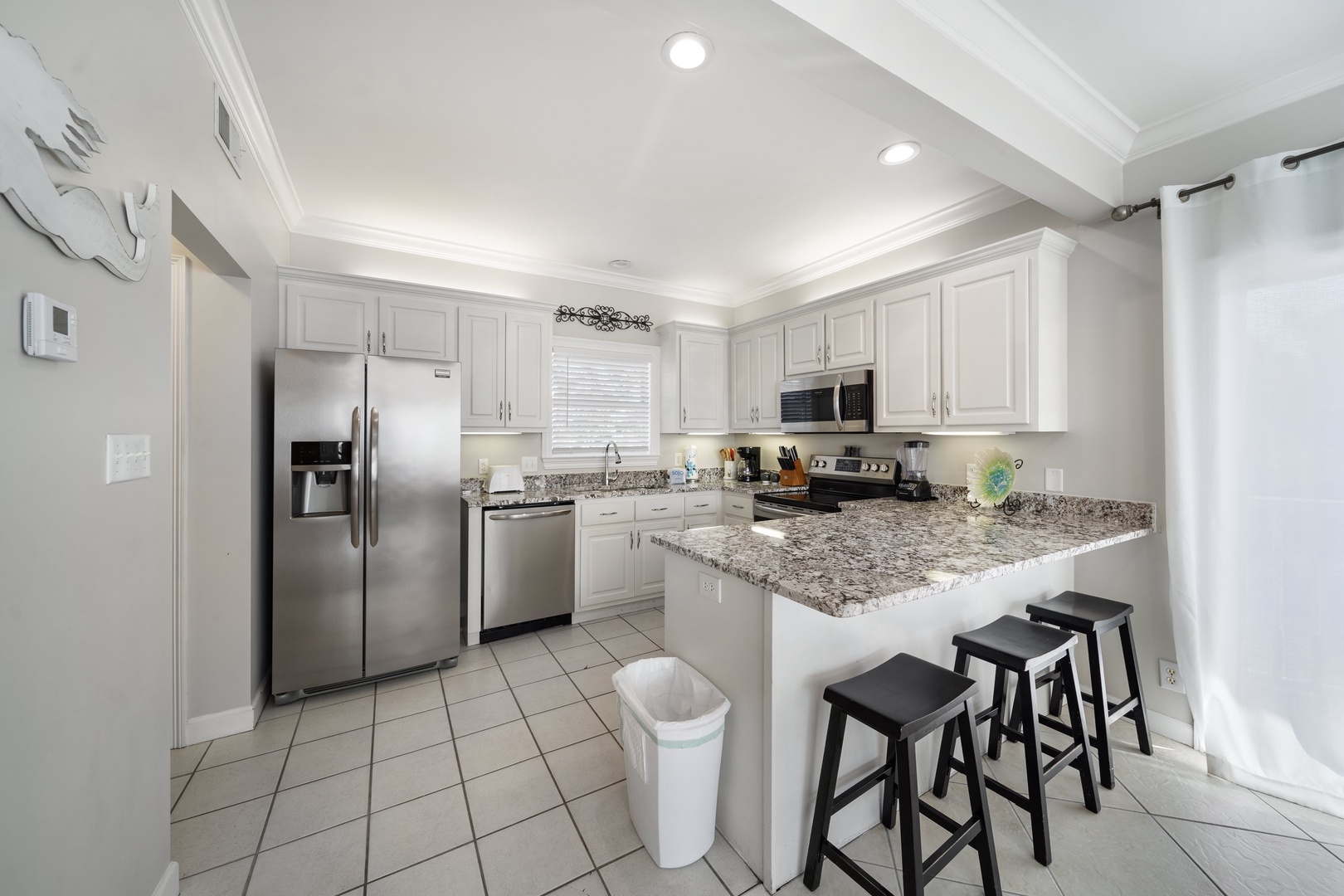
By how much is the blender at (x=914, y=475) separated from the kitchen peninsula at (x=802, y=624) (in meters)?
1.02

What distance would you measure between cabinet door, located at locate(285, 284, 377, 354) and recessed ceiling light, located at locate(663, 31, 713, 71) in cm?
229

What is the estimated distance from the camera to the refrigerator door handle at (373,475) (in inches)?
104

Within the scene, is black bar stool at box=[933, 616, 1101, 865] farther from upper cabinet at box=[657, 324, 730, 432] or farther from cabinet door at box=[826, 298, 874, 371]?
upper cabinet at box=[657, 324, 730, 432]

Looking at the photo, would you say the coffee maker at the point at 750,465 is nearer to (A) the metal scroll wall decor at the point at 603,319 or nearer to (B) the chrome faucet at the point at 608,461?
(B) the chrome faucet at the point at 608,461

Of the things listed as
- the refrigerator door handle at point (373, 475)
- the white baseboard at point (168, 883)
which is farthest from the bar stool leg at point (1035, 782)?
the refrigerator door handle at point (373, 475)

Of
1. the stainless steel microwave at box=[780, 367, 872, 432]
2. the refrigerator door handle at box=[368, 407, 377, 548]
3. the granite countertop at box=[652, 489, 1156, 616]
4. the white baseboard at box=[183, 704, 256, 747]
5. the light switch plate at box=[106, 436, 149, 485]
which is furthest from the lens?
the stainless steel microwave at box=[780, 367, 872, 432]

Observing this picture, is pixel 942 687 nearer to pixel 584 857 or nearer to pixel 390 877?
pixel 584 857

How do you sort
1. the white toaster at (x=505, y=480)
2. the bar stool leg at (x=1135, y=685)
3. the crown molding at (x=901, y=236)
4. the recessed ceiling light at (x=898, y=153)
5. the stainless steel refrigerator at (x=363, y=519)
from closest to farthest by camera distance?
the bar stool leg at (x=1135, y=685)
the recessed ceiling light at (x=898, y=153)
the stainless steel refrigerator at (x=363, y=519)
the crown molding at (x=901, y=236)
the white toaster at (x=505, y=480)

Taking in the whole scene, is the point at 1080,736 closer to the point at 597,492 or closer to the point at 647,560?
the point at 647,560

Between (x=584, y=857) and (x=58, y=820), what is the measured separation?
126cm

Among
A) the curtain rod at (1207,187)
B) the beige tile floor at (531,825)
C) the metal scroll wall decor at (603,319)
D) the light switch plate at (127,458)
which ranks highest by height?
the metal scroll wall decor at (603,319)

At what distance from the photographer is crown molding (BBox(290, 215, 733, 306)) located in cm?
330

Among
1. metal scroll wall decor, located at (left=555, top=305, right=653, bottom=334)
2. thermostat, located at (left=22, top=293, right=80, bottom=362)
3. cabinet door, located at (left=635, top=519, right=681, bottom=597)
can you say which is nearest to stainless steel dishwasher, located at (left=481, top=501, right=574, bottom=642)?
cabinet door, located at (left=635, top=519, right=681, bottom=597)

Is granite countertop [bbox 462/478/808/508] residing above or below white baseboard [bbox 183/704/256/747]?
above
